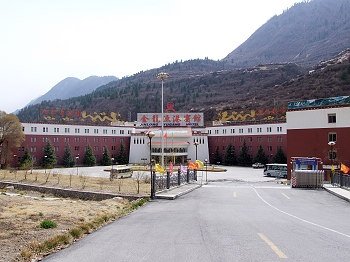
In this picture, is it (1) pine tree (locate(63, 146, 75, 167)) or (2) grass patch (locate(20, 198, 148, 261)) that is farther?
(1) pine tree (locate(63, 146, 75, 167))

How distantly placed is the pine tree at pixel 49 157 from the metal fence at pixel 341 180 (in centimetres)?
5346

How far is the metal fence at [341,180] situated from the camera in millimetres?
27867

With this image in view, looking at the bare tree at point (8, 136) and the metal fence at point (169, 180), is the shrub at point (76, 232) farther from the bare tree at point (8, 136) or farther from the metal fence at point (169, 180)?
the bare tree at point (8, 136)

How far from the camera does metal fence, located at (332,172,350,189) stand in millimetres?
27867

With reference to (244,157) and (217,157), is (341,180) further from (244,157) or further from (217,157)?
(217,157)

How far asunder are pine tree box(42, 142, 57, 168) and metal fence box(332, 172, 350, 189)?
53.5 m

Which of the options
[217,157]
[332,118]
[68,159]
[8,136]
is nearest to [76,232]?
[332,118]

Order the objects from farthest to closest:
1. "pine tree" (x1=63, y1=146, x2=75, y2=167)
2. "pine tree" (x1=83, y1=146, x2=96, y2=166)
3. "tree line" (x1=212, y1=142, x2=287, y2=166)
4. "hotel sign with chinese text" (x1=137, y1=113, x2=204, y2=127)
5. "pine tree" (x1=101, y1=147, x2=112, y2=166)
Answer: "hotel sign with chinese text" (x1=137, y1=113, x2=204, y2=127)
"pine tree" (x1=101, y1=147, x2=112, y2=166)
"pine tree" (x1=83, y1=146, x2=96, y2=166)
"pine tree" (x1=63, y1=146, x2=75, y2=167)
"tree line" (x1=212, y1=142, x2=287, y2=166)

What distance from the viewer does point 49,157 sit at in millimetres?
72875

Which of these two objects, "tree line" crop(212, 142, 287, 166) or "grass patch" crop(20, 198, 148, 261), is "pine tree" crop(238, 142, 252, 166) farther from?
"grass patch" crop(20, 198, 148, 261)

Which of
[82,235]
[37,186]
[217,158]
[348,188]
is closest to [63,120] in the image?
[217,158]

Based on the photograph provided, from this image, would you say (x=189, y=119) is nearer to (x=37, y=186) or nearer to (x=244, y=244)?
(x=37, y=186)

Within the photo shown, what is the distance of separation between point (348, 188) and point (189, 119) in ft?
217

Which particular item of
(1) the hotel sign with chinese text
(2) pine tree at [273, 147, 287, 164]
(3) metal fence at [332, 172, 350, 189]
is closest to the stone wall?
(3) metal fence at [332, 172, 350, 189]
